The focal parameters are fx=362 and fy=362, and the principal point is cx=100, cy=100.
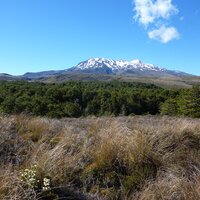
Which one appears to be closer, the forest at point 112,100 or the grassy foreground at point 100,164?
the grassy foreground at point 100,164

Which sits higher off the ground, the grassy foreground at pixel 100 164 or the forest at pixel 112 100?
the grassy foreground at pixel 100 164

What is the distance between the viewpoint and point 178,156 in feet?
19.1

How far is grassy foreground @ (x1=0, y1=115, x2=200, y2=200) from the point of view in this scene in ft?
13.9

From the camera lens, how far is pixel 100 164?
533cm

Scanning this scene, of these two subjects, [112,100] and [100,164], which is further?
[112,100]

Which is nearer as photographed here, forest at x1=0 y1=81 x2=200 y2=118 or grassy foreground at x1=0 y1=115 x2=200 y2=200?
grassy foreground at x1=0 y1=115 x2=200 y2=200

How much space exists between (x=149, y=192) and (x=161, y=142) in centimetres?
187

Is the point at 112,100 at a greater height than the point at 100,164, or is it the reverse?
the point at 100,164

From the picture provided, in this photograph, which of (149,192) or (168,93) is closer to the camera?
(149,192)

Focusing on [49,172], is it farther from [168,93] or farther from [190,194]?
[168,93]

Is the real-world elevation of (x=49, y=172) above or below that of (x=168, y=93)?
above

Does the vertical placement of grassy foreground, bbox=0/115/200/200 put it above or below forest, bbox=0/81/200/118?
above

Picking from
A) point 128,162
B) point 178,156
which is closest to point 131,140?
point 128,162

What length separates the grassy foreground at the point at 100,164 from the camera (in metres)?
4.24
